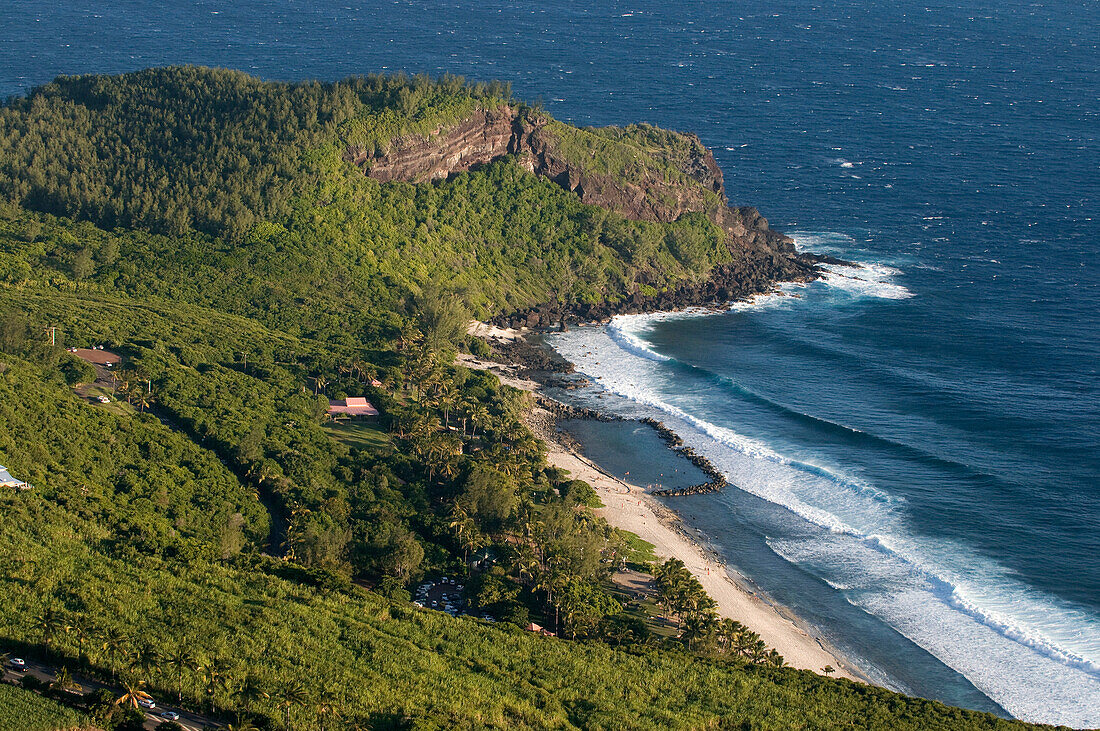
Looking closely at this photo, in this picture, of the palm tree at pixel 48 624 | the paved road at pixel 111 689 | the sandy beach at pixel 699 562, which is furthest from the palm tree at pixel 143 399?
the paved road at pixel 111 689

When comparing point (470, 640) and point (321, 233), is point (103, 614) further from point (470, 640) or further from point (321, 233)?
point (321, 233)

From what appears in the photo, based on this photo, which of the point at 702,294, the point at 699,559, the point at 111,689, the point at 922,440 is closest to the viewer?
the point at 111,689

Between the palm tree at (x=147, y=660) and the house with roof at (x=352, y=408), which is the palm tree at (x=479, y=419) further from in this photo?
the palm tree at (x=147, y=660)

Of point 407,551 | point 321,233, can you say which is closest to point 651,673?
point 407,551

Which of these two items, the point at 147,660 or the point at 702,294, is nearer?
the point at 147,660

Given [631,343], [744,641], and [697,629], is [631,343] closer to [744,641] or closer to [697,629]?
[744,641]

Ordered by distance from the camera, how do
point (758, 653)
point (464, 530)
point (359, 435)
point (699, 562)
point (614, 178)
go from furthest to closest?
point (614, 178) < point (359, 435) < point (699, 562) < point (464, 530) < point (758, 653)

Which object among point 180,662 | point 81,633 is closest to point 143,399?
point 81,633
